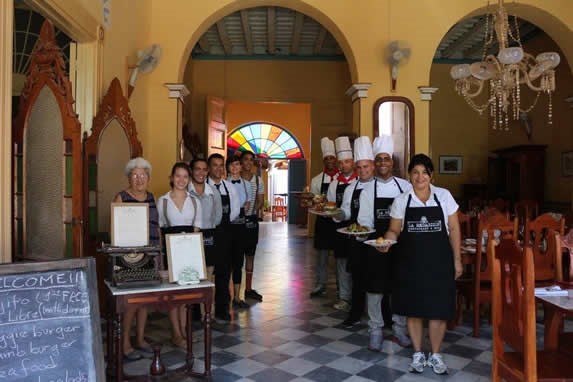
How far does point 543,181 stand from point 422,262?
7.10m

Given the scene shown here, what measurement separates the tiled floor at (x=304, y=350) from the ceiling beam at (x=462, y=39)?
19.8 feet

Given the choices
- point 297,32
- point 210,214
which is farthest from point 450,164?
point 210,214

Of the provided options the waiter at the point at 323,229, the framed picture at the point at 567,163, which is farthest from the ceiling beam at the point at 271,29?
the framed picture at the point at 567,163

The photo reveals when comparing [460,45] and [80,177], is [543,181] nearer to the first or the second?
[460,45]

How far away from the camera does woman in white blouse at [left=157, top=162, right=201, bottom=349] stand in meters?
3.77

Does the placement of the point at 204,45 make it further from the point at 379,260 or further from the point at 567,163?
the point at 379,260

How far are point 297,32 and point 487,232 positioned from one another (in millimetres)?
6385

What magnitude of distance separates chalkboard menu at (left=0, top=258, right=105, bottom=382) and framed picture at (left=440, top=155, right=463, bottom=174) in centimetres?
961

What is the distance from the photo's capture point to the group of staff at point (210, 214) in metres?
3.69

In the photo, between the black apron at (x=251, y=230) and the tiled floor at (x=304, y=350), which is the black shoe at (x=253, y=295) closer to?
the tiled floor at (x=304, y=350)

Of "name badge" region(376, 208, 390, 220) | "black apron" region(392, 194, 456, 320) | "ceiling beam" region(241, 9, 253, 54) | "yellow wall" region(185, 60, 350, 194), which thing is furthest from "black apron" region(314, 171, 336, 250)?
"yellow wall" region(185, 60, 350, 194)

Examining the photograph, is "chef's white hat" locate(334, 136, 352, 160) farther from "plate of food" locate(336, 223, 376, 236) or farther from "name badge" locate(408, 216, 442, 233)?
"name badge" locate(408, 216, 442, 233)

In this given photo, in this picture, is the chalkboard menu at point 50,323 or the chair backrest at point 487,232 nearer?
the chalkboard menu at point 50,323

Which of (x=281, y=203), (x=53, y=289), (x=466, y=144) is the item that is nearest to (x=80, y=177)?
(x=53, y=289)
